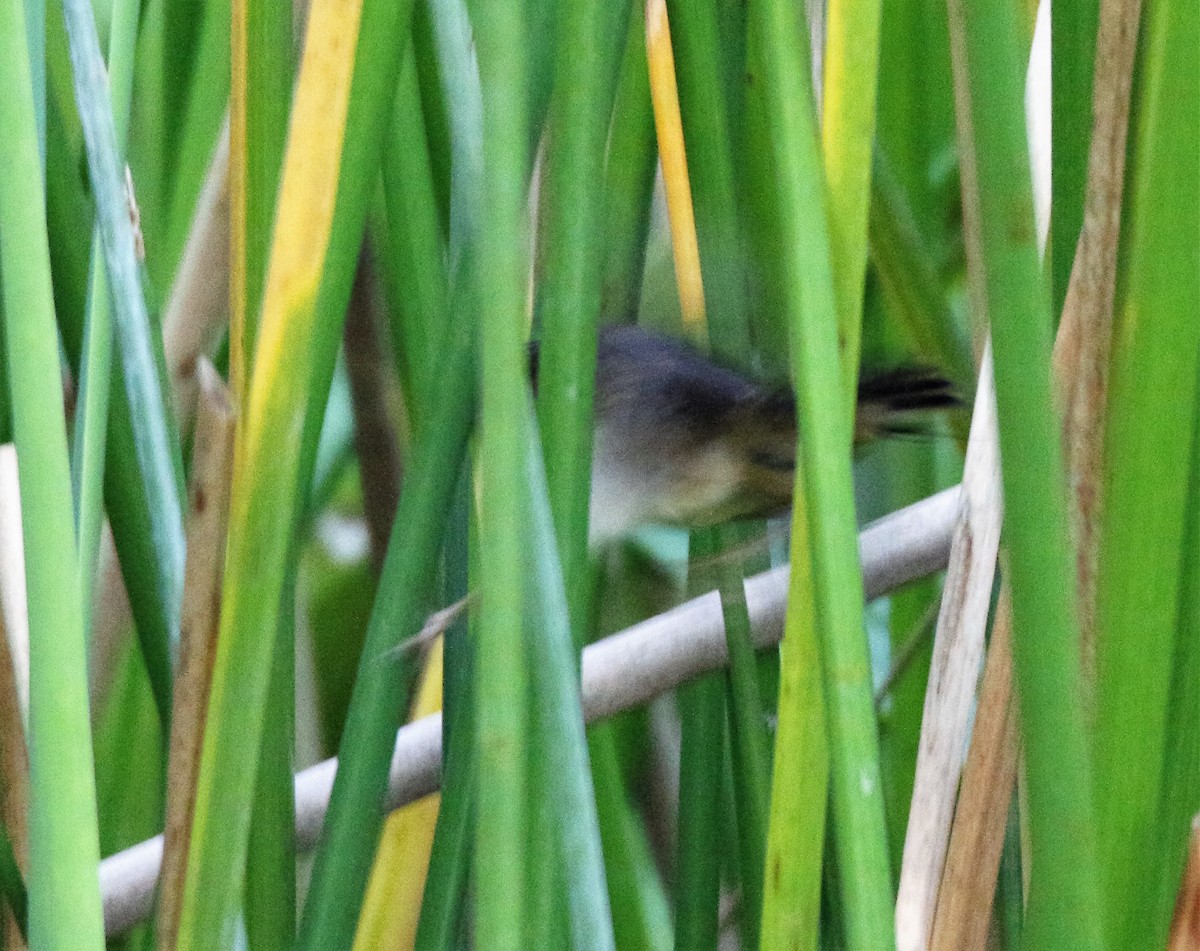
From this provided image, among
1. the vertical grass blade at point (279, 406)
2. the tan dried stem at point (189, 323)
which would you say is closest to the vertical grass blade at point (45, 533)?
the vertical grass blade at point (279, 406)

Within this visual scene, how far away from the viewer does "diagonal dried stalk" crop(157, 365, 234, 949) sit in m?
0.39

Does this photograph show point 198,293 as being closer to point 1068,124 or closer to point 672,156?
point 672,156

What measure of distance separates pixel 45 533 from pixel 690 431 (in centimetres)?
35

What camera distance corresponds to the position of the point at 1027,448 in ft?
0.85

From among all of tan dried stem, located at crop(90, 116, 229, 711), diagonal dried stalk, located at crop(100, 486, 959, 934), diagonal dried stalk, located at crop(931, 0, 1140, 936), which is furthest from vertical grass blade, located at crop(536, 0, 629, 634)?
tan dried stem, located at crop(90, 116, 229, 711)

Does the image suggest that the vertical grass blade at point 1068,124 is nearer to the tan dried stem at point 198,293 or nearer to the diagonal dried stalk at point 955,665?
the diagonal dried stalk at point 955,665

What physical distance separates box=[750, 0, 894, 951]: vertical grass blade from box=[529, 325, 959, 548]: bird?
0.65 ft

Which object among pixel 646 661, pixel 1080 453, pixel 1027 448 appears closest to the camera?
pixel 1027 448

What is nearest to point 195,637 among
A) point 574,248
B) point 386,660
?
point 386,660

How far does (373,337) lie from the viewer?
2.87 feet

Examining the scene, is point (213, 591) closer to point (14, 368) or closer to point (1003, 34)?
point (14, 368)

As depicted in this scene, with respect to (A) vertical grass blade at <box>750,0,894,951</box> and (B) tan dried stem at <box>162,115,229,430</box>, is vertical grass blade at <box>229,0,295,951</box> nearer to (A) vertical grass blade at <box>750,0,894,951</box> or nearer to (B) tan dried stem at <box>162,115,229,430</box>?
(A) vertical grass blade at <box>750,0,894,951</box>

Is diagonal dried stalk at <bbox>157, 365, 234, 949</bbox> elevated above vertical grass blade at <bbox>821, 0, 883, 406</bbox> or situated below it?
below

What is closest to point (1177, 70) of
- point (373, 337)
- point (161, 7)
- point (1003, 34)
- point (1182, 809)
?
point (1003, 34)
